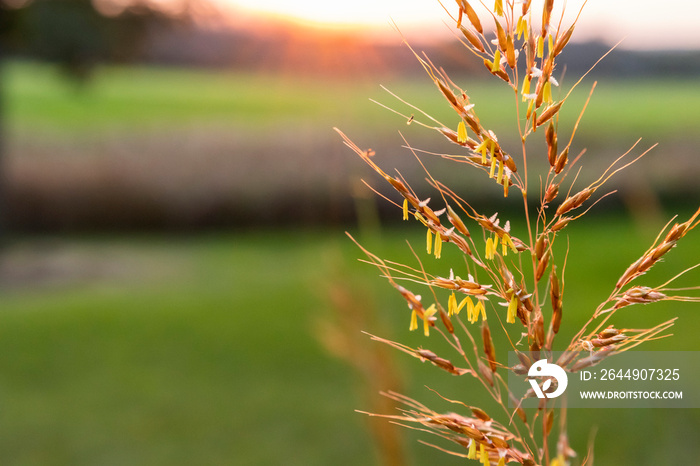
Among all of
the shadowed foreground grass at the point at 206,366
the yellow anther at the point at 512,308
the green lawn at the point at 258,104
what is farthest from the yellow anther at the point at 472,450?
the green lawn at the point at 258,104

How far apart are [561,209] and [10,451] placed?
9.52 feet

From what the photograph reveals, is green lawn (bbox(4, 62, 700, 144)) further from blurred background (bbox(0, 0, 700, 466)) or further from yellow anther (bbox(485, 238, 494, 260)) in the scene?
yellow anther (bbox(485, 238, 494, 260))

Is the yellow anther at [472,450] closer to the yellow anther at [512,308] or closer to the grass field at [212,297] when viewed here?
the yellow anther at [512,308]

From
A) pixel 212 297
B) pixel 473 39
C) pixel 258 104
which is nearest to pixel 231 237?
pixel 212 297

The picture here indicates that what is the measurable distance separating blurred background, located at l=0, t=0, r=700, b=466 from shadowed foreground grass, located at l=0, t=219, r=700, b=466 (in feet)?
0.05

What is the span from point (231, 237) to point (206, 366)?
2400 mm

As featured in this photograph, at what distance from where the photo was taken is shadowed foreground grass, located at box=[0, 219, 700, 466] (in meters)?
2.70

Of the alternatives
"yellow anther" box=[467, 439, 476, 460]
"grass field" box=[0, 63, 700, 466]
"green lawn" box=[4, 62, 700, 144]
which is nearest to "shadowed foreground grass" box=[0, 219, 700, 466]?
"grass field" box=[0, 63, 700, 466]

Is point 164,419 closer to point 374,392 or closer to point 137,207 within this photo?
point 374,392

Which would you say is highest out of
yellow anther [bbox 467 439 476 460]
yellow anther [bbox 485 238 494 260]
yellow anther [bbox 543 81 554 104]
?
yellow anther [bbox 543 81 554 104]

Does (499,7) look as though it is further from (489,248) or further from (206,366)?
(206,366)

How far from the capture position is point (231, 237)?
18.6 ft

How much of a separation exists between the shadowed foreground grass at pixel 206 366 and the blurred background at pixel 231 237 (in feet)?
0.05

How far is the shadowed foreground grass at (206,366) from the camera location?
2.70m
